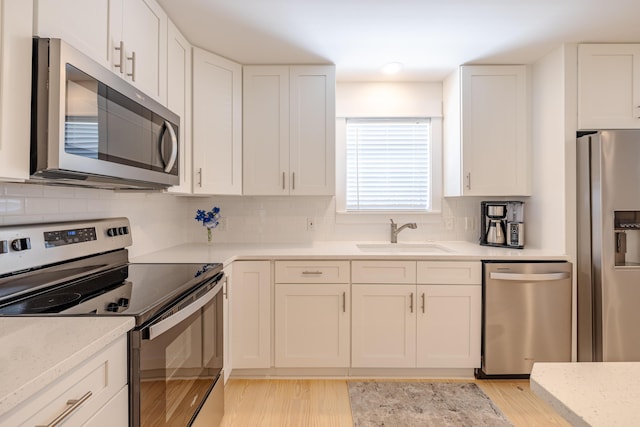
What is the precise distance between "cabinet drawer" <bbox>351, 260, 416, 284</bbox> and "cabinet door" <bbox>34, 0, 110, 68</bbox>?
1.75 m

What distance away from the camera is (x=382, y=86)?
3.06 m

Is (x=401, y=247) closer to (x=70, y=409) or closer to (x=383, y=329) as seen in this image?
(x=383, y=329)

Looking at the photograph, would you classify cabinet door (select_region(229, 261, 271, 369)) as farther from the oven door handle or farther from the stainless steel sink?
the stainless steel sink

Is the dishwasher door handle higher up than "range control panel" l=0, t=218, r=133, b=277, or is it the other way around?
"range control panel" l=0, t=218, r=133, b=277

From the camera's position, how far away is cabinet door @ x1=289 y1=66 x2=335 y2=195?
8.73 ft

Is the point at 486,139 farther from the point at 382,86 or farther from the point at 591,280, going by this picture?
the point at 591,280

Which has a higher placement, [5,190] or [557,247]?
[5,190]

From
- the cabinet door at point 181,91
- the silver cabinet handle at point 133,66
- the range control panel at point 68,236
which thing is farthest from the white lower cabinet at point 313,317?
the silver cabinet handle at point 133,66

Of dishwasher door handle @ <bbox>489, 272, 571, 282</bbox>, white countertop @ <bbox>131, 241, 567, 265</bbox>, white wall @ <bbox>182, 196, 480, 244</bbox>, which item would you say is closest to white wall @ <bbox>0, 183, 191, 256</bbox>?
white countertop @ <bbox>131, 241, 567, 265</bbox>

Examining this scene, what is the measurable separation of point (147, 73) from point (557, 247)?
2.69 metres

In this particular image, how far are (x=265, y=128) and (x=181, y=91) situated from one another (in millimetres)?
653

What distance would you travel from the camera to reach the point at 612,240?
2.18 metres

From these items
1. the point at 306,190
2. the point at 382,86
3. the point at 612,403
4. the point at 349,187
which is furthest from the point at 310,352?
the point at 382,86

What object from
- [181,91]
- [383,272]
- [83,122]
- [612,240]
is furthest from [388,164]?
[83,122]
